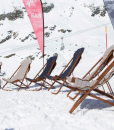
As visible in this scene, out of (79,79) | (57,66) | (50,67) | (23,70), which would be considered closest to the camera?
(79,79)

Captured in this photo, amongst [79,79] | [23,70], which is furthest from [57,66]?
[79,79]

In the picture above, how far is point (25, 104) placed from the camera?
10.4ft

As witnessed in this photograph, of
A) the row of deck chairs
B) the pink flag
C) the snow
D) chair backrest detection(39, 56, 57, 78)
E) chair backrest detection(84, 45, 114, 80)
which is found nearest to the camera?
the snow

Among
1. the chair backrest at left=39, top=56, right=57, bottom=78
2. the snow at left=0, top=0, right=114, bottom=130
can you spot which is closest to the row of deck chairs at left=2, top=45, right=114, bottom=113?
the chair backrest at left=39, top=56, right=57, bottom=78

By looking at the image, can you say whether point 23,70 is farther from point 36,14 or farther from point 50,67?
point 36,14

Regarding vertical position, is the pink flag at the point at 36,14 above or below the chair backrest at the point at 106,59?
above

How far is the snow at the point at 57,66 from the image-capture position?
2292mm

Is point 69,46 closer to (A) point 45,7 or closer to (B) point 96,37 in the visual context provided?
(B) point 96,37

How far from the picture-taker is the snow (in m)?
2.29

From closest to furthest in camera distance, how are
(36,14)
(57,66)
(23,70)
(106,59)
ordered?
(106,59) < (23,70) < (36,14) < (57,66)

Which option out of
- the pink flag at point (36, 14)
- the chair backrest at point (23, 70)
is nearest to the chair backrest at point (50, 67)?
the chair backrest at point (23, 70)

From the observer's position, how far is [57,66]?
1498 centimetres

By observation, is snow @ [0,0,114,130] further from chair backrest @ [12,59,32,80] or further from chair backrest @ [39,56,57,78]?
chair backrest @ [39,56,57,78]

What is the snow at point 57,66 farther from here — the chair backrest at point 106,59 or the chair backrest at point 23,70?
the chair backrest at point 106,59
